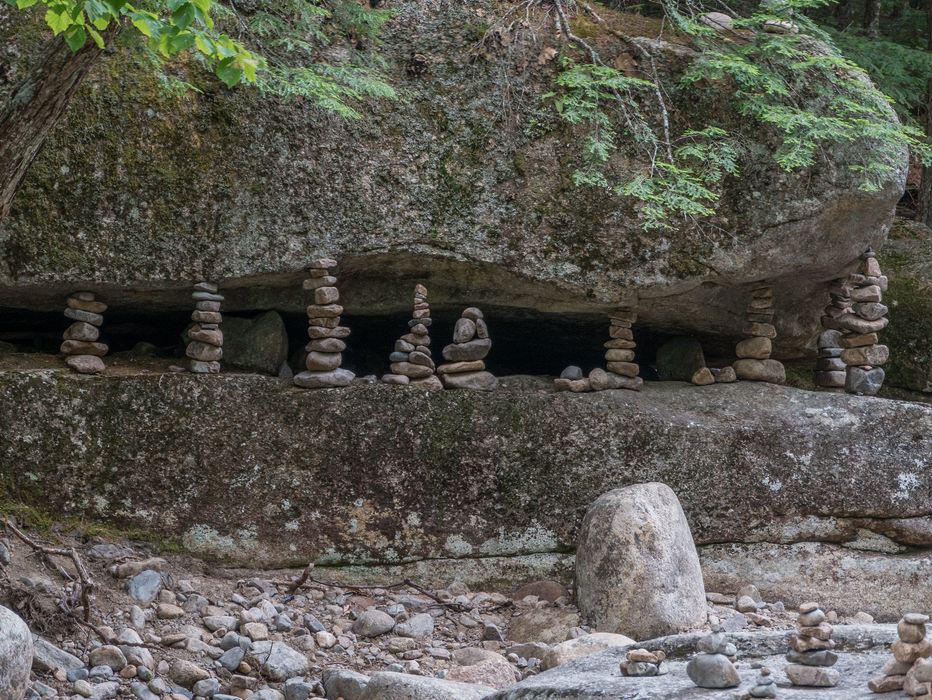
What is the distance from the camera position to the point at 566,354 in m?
11.6

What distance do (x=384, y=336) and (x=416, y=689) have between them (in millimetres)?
5417

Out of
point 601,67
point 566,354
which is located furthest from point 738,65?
point 566,354

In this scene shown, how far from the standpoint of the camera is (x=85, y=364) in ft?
28.9

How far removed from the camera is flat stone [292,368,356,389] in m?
9.15

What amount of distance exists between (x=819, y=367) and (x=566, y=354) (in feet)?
8.45

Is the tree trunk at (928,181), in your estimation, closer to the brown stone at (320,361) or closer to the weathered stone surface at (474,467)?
the weathered stone surface at (474,467)

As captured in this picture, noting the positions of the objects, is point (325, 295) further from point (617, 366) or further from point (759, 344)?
point (759, 344)

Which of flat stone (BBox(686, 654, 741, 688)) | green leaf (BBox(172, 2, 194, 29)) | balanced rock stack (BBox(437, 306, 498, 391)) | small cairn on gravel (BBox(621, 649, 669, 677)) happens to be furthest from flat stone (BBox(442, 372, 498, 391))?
flat stone (BBox(686, 654, 741, 688))

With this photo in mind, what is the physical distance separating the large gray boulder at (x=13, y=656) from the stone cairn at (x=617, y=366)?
525cm

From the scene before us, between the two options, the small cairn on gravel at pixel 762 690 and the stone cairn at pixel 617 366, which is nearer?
the small cairn on gravel at pixel 762 690

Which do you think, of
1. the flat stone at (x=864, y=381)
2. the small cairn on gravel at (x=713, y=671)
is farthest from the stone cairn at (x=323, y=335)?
the small cairn on gravel at (x=713, y=671)

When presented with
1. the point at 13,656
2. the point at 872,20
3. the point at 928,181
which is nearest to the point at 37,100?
the point at 13,656

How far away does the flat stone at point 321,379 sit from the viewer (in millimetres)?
9148

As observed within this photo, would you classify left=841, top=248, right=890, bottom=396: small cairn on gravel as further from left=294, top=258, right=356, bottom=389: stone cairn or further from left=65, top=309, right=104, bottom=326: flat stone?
left=65, top=309, right=104, bottom=326: flat stone
